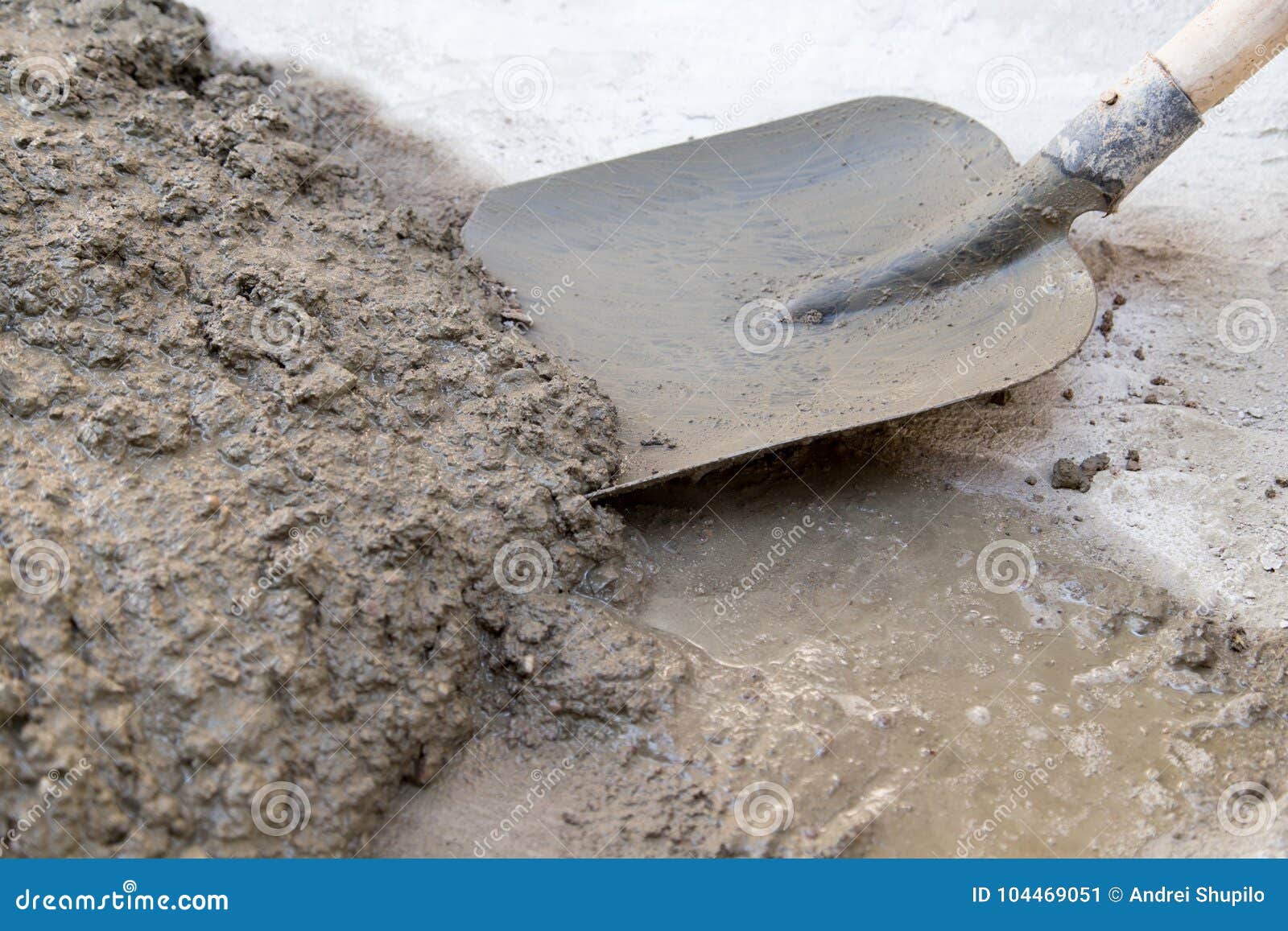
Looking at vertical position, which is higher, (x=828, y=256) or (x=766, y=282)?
(x=828, y=256)

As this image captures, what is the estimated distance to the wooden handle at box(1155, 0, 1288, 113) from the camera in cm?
301

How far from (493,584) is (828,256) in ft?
6.05

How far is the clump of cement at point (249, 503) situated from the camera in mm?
2223

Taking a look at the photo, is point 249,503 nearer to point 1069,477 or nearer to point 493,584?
point 493,584

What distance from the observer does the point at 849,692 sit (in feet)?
8.93

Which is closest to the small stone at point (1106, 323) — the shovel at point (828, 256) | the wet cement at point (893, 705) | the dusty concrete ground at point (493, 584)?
the dusty concrete ground at point (493, 584)

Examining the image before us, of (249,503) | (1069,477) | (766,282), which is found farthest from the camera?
(766,282)

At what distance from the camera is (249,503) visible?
251 cm

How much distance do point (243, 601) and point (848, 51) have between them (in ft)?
12.5

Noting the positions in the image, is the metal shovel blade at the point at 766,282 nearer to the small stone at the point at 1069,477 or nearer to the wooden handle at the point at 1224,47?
the small stone at the point at 1069,477

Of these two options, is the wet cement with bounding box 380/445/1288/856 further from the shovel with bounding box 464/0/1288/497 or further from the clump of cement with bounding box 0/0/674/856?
the shovel with bounding box 464/0/1288/497

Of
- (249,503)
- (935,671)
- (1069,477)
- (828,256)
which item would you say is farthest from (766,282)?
(249,503)

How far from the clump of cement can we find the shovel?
12.5 inches

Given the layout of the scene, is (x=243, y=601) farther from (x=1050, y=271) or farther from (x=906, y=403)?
(x=1050, y=271)
